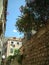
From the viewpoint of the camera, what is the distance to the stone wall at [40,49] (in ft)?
31.3

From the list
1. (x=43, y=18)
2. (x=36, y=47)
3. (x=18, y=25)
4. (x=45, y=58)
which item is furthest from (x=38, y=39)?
(x=18, y=25)

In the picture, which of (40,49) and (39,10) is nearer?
(40,49)

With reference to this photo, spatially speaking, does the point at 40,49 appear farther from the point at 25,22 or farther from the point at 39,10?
the point at 25,22

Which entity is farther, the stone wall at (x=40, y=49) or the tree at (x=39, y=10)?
the tree at (x=39, y=10)

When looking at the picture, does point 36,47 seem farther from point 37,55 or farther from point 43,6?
point 43,6

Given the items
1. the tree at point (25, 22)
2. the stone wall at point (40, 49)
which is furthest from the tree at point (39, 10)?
the stone wall at point (40, 49)

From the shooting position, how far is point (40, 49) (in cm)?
1038

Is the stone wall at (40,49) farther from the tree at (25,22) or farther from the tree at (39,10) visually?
the tree at (25,22)

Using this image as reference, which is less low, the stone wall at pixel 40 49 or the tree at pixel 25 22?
the tree at pixel 25 22

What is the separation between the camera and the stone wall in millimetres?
9547

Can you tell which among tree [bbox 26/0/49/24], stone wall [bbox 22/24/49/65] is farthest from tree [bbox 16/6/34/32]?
stone wall [bbox 22/24/49/65]

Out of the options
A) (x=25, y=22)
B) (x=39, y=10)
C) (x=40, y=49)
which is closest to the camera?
(x=40, y=49)

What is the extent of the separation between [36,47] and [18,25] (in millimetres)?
6918

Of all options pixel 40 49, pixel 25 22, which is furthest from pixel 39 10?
pixel 40 49
